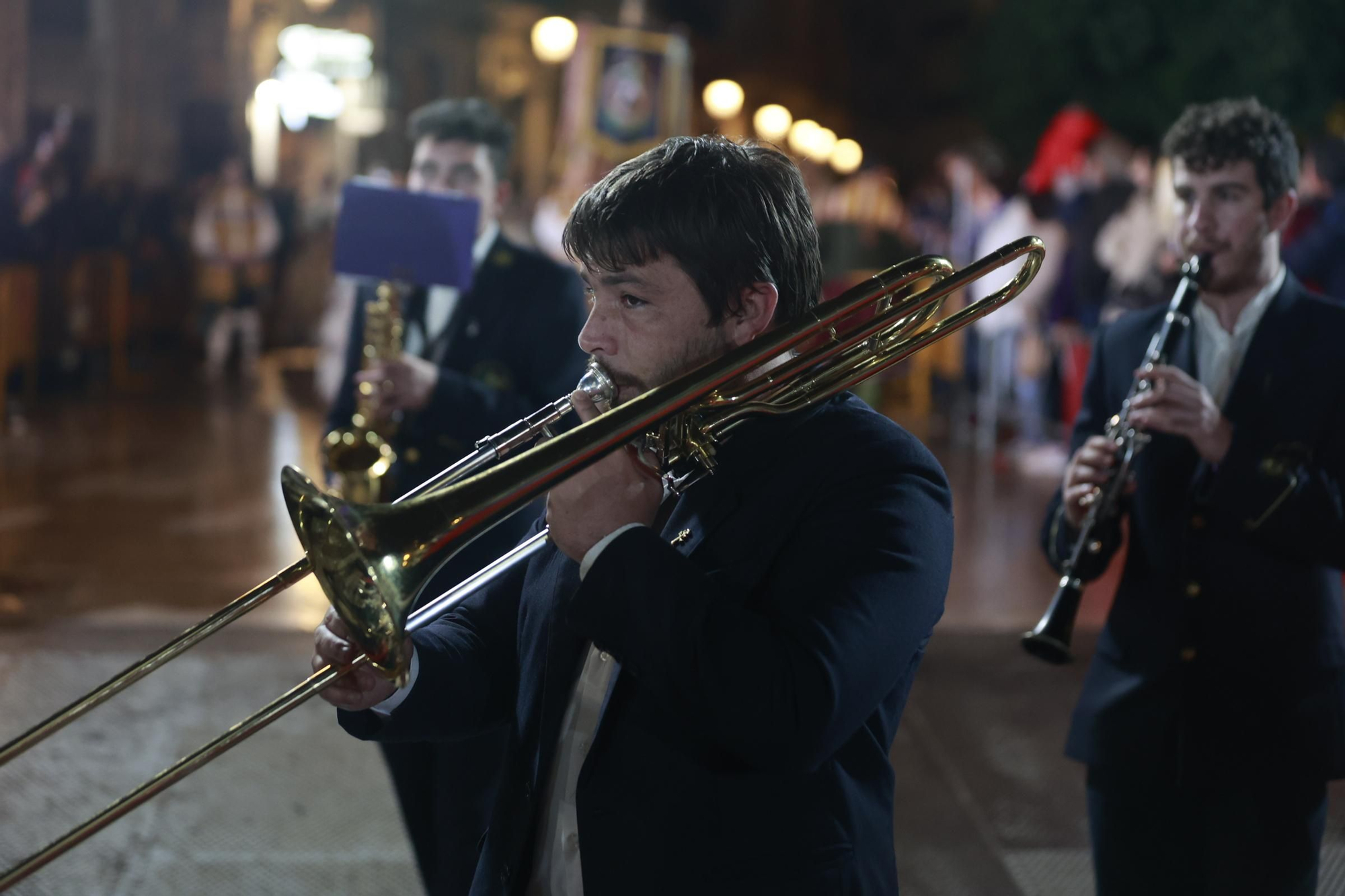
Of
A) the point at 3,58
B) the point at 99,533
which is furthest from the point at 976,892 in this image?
the point at 3,58

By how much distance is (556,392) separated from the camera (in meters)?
3.33

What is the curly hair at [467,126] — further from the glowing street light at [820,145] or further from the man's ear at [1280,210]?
the glowing street light at [820,145]

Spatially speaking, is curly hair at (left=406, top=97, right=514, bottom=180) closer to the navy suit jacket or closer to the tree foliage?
the navy suit jacket

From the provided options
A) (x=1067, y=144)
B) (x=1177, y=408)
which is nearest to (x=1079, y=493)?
(x=1177, y=408)

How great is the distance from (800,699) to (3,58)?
1095 cm

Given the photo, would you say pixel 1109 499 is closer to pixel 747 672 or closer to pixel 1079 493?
pixel 1079 493

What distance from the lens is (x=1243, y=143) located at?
2.44 metres

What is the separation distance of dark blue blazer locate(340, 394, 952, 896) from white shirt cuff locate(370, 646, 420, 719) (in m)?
0.01

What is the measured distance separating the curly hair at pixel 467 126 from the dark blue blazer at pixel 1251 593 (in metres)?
1.84

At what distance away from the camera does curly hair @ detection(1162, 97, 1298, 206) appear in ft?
8.02

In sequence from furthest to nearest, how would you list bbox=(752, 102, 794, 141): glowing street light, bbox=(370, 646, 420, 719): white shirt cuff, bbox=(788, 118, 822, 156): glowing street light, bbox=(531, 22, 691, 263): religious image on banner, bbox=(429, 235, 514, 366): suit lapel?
bbox=(788, 118, 822, 156): glowing street light
bbox=(752, 102, 794, 141): glowing street light
bbox=(531, 22, 691, 263): religious image on banner
bbox=(429, 235, 514, 366): suit lapel
bbox=(370, 646, 420, 719): white shirt cuff

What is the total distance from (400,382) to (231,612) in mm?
1457

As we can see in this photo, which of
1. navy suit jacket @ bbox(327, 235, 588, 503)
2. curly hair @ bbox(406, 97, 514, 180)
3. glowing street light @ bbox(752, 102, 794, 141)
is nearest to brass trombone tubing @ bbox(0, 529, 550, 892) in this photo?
navy suit jacket @ bbox(327, 235, 588, 503)

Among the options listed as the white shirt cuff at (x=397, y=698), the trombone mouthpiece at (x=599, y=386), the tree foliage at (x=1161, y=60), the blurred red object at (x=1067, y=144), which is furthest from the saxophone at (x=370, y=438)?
the blurred red object at (x=1067, y=144)
